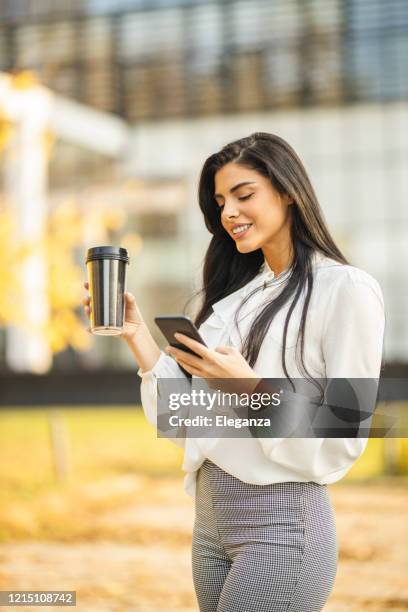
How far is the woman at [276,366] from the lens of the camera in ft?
5.12

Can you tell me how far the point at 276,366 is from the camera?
65.0 inches

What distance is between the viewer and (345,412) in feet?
5.09

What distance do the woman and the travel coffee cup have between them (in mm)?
119

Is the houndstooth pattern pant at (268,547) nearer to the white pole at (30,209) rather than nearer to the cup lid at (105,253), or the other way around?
the cup lid at (105,253)

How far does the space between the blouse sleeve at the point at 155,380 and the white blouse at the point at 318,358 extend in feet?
0.42

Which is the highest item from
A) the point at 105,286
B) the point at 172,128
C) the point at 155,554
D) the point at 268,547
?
the point at 172,128

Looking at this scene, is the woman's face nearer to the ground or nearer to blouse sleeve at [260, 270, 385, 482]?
blouse sleeve at [260, 270, 385, 482]

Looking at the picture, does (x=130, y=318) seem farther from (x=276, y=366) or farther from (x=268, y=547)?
(x=268, y=547)

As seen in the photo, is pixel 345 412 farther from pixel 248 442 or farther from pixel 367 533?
pixel 367 533

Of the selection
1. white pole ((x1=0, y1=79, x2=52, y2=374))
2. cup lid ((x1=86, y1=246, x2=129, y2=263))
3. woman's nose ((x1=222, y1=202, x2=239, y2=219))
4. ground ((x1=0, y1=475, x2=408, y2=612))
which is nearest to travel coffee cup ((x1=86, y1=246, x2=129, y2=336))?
cup lid ((x1=86, y1=246, x2=129, y2=263))

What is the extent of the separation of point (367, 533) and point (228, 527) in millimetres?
5740
